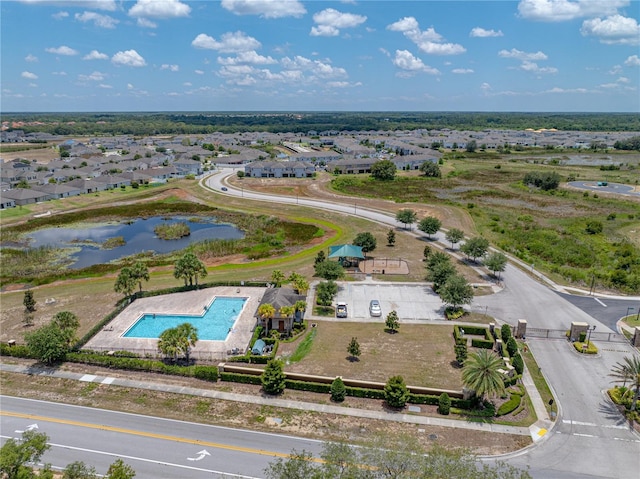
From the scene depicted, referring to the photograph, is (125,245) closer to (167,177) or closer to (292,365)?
(292,365)

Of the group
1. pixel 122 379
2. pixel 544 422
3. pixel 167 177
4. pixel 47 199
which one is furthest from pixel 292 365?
pixel 167 177

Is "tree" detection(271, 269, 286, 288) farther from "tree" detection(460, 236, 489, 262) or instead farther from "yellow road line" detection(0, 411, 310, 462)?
"tree" detection(460, 236, 489, 262)

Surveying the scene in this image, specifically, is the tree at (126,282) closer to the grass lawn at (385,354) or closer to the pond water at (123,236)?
the grass lawn at (385,354)

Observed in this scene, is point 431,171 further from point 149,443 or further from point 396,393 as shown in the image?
point 149,443

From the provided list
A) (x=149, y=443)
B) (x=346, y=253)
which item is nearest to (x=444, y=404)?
(x=149, y=443)

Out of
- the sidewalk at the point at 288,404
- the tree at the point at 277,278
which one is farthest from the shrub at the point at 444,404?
the tree at the point at 277,278
